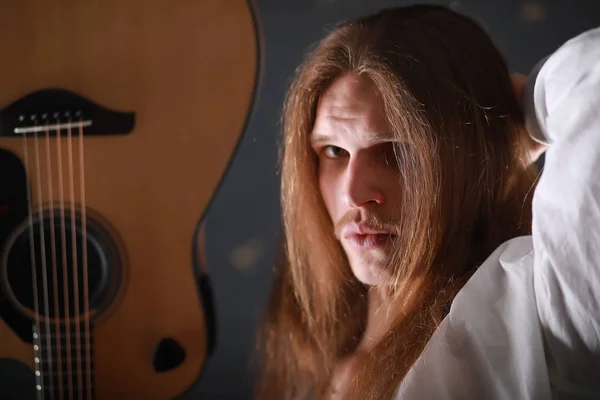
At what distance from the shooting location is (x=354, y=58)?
646 millimetres

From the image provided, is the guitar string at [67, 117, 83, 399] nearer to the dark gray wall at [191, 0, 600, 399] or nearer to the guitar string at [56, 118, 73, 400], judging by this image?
the guitar string at [56, 118, 73, 400]

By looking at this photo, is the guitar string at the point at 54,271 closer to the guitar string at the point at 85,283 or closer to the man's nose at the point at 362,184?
the guitar string at the point at 85,283

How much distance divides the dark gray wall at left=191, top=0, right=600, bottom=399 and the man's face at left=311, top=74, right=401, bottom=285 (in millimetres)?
196

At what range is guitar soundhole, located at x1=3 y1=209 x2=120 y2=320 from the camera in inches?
29.2

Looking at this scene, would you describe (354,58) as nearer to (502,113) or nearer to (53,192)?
(502,113)

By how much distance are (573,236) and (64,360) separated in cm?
64

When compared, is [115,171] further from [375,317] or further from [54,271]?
[375,317]

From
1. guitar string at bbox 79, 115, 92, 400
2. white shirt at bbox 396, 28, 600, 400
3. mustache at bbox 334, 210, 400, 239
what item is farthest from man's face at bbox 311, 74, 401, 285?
guitar string at bbox 79, 115, 92, 400

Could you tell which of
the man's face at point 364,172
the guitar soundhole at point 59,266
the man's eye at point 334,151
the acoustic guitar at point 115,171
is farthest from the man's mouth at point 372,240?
the guitar soundhole at point 59,266

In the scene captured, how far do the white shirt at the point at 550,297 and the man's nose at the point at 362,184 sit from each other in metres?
0.16

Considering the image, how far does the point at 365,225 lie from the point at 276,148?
278 millimetres

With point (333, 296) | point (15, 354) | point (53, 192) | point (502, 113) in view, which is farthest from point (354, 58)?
point (15, 354)

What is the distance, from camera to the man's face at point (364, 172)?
618mm

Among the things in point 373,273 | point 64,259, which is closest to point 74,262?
point 64,259
